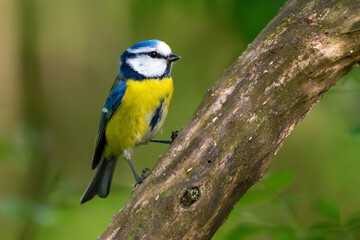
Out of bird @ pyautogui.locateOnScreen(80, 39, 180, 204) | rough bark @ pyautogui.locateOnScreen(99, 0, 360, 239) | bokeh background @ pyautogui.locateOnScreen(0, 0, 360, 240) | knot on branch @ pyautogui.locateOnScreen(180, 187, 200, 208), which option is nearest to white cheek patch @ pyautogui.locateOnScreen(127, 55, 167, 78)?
bird @ pyautogui.locateOnScreen(80, 39, 180, 204)

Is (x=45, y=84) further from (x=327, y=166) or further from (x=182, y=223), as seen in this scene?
(x=182, y=223)

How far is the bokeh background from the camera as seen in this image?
286 centimetres

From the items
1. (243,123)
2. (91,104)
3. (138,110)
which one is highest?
(91,104)

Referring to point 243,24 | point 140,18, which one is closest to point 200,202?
point 243,24

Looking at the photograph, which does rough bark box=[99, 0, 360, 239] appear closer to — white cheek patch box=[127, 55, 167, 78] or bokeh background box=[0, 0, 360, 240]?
bokeh background box=[0, 0, 360, 240]

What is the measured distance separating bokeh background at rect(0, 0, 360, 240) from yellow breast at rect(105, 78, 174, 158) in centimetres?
32

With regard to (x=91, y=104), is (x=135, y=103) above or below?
below

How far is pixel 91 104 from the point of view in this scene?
5016mm

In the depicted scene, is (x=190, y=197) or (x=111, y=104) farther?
(x=111, y=104)

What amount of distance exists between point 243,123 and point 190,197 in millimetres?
351

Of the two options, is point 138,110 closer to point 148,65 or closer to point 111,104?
point 111,104

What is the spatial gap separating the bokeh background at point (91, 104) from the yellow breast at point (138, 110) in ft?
1.06

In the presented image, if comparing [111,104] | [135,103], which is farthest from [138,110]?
[111,104]

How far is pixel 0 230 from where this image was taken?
4410mm
